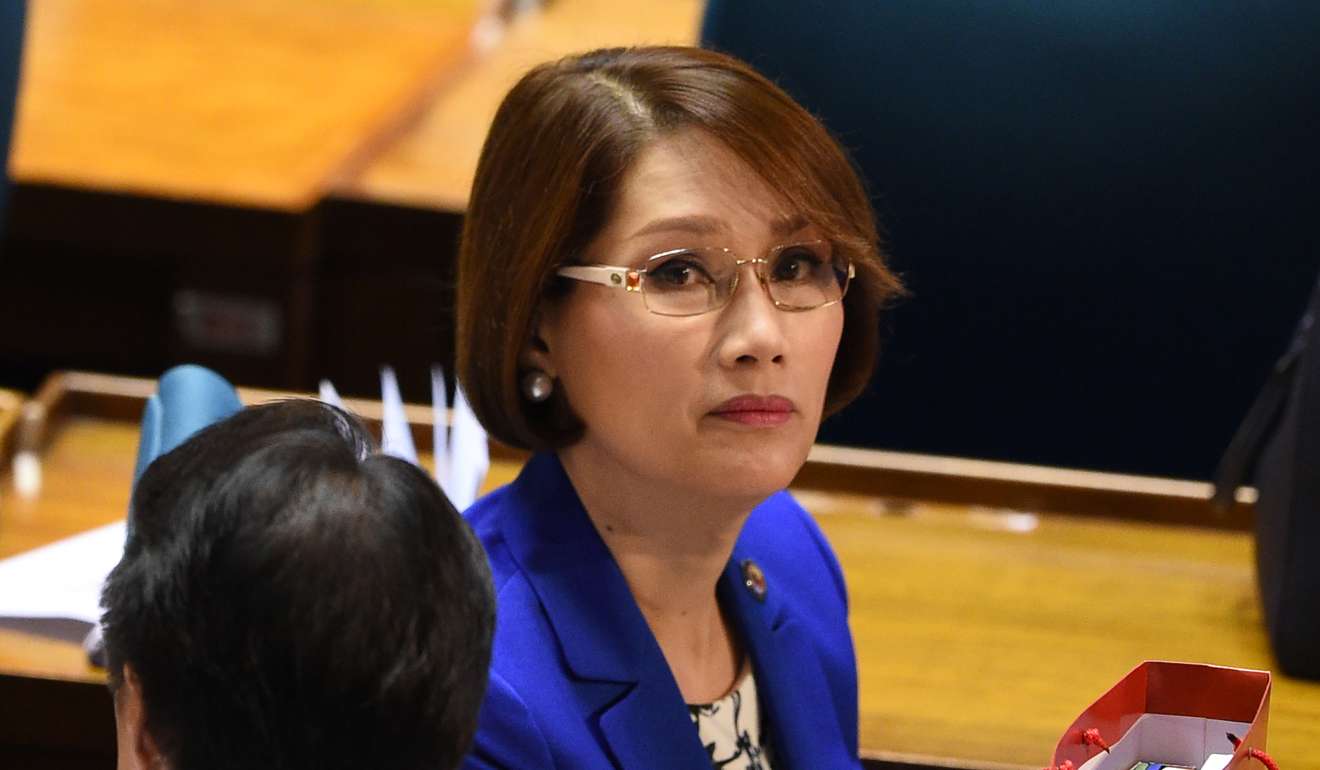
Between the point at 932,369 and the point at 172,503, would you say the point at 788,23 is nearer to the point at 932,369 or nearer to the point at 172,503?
the point at 932,369

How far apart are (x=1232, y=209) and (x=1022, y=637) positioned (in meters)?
0.92

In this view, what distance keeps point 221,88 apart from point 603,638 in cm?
229

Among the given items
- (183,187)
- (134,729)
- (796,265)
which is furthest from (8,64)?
(134,729)

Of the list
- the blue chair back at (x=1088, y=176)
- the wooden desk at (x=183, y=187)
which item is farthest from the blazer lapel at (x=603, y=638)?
the wooden desk at (x=183, y=187)

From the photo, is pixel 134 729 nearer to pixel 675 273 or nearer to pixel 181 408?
pixel 675 273

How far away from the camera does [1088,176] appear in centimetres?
237

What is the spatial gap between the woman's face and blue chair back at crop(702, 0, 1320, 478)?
1108mm

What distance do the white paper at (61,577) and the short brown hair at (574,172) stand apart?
0.41m

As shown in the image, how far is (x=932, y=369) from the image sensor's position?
95.1 inches

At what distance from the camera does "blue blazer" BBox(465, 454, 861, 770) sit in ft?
3.96

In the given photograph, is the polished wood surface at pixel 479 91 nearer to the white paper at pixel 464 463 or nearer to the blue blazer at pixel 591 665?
the white paper at pixel 464 463

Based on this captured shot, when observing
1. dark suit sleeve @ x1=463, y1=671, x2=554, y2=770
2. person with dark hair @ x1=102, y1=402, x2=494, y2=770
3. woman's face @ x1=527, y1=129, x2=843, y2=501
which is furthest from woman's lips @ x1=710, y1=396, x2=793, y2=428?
person with dark hair @ x1=102, y1=402, x2=494, y2=770

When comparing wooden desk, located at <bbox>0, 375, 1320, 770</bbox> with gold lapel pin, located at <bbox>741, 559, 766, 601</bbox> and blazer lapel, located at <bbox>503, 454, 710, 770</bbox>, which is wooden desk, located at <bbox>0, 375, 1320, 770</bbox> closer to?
gold lapel pin, located at <bbox>741, 559, 766, 601</bbox>

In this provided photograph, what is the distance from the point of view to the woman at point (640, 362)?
1232mm
